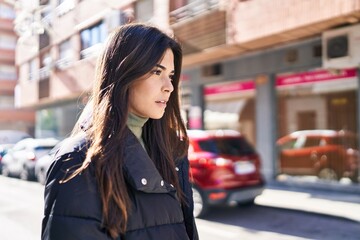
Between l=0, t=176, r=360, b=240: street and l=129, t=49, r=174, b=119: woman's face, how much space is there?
4540mm

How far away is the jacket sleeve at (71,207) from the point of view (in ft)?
4.08

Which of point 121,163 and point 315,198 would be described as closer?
point 121,163

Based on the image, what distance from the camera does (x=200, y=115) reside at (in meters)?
14.0

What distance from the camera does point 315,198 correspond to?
888cm

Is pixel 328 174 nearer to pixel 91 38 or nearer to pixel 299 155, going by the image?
pixel 299 155

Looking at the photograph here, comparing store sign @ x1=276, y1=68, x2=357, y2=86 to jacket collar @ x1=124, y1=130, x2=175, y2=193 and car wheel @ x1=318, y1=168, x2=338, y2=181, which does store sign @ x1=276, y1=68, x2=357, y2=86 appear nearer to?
car wheel @ x1=318, y1=168, x2=338, y2=181

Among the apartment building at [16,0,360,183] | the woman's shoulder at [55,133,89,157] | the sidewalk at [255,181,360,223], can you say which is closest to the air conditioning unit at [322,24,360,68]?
the apartment building at [16,0,360,183]

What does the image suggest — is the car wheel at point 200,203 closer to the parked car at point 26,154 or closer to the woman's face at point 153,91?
the woman's face at point 153,91

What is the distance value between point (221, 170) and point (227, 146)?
0.54 metres

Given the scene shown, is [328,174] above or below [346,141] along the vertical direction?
below

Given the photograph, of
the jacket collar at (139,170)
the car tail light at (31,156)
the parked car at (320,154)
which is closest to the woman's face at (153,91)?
the jacket collar at (139,170)

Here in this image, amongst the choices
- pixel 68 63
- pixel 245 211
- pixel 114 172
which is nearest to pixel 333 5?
pixel 245 211

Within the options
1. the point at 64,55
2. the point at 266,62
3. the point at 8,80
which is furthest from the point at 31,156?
the point at 8,80

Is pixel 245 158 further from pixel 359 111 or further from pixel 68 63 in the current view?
pixel 68 63
